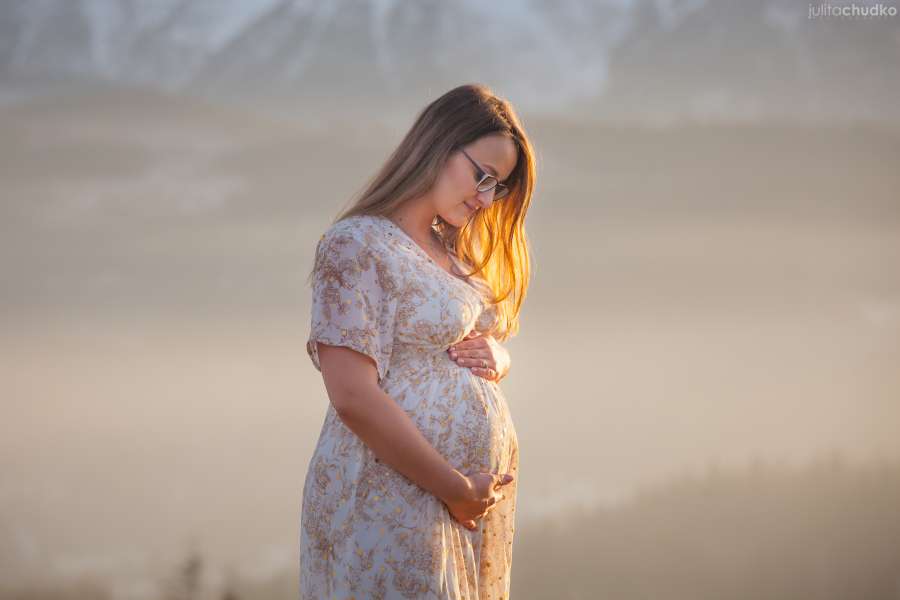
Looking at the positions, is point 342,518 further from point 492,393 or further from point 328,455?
point 492,393

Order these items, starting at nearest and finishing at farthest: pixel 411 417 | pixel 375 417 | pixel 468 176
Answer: pixel 375 417 < pixel 411 417 < pixel 468 176

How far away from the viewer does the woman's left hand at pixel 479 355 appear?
186 centimetres

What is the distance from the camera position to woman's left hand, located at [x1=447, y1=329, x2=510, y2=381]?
1.86m

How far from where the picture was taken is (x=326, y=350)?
65.5 inches

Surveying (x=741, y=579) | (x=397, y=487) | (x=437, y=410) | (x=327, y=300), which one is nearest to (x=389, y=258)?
(x=327, y=300)

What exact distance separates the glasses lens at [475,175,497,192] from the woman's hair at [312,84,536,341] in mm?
75

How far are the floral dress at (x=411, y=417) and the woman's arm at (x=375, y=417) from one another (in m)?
0.03

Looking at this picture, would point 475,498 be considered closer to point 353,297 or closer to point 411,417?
point 411,417

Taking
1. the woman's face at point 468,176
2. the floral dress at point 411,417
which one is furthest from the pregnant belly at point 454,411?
the woman's face at point 468,176

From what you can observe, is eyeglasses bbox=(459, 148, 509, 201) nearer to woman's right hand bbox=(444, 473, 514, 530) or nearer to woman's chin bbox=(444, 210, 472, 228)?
woman's chin bbox=(444, 210, 472, 228)

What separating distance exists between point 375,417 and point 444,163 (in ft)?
1.63

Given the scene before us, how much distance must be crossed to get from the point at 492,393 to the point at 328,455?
33cm

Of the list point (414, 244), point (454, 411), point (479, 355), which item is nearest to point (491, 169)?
point (414, 244)

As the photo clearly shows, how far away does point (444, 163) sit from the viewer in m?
1.84
